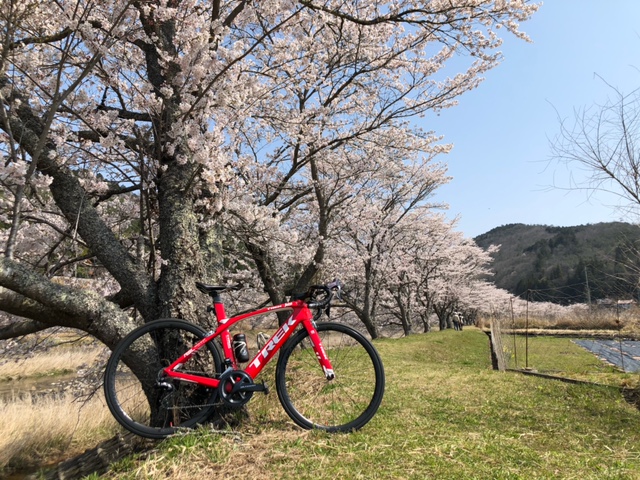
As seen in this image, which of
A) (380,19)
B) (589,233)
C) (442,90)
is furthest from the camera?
(589,233)

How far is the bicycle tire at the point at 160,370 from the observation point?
2998 mm

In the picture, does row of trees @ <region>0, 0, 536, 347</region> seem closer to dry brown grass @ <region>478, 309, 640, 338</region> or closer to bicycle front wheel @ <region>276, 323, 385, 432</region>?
bicycle front wheel @ <region>276, 323, 385, 432</region>

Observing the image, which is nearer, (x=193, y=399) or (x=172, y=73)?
(x=193, y=399)

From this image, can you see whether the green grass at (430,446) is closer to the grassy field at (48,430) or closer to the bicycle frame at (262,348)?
the bicycle frame at (262,348)

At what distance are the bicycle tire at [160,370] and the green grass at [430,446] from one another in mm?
243

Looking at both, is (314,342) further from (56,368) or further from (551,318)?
(551,318)

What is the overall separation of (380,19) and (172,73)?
2134mm

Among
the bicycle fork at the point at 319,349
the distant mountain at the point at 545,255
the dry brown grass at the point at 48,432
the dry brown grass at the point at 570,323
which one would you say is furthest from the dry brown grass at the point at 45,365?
the distant mountain at the point at 545,255

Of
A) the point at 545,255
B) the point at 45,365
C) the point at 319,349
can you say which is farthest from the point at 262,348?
the point at 545,255

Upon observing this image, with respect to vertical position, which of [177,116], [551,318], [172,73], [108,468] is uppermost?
[172,73]

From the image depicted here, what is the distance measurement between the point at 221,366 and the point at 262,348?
332 mm

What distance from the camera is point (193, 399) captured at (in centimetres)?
320

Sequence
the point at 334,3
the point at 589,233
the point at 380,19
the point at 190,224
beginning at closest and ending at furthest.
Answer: the point at 190,224, the point at 380,19, the point at 334,3, the point at 589,233

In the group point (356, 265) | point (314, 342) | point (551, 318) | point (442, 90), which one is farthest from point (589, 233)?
point (314, 342)
